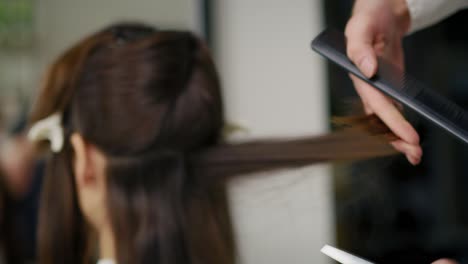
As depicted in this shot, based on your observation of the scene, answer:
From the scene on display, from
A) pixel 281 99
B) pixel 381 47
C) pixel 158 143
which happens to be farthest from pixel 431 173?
pixel 381 47

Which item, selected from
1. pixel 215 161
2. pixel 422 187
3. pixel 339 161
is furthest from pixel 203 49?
pixel 422 187

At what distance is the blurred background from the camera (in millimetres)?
1183

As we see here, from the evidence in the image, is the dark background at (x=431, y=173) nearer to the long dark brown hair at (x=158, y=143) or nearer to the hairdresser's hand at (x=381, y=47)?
the long dark brown hair at (x=158, y=143)

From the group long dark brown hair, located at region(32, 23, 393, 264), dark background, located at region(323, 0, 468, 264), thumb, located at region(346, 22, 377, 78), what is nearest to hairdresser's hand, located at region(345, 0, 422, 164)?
thumb, located at region(346, 22, 377, 78)

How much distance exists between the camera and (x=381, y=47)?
0.48m

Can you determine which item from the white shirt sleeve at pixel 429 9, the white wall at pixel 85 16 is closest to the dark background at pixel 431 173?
the white wall at pixel 85 16

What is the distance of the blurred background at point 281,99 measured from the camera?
1183 mm

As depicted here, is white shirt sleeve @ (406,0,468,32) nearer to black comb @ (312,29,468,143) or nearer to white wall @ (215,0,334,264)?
black comb @ (312,29,468,143)

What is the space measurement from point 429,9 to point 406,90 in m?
0.14

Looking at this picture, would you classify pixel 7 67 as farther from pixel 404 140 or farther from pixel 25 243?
pixel 404 140

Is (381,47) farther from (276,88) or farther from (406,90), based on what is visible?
(276,88)

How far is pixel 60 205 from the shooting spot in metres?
0.82

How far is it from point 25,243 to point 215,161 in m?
0.65

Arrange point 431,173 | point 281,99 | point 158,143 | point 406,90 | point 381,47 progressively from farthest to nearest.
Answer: point 281,99, point 431,173, point 158,143, point 381,47, point 406,90
